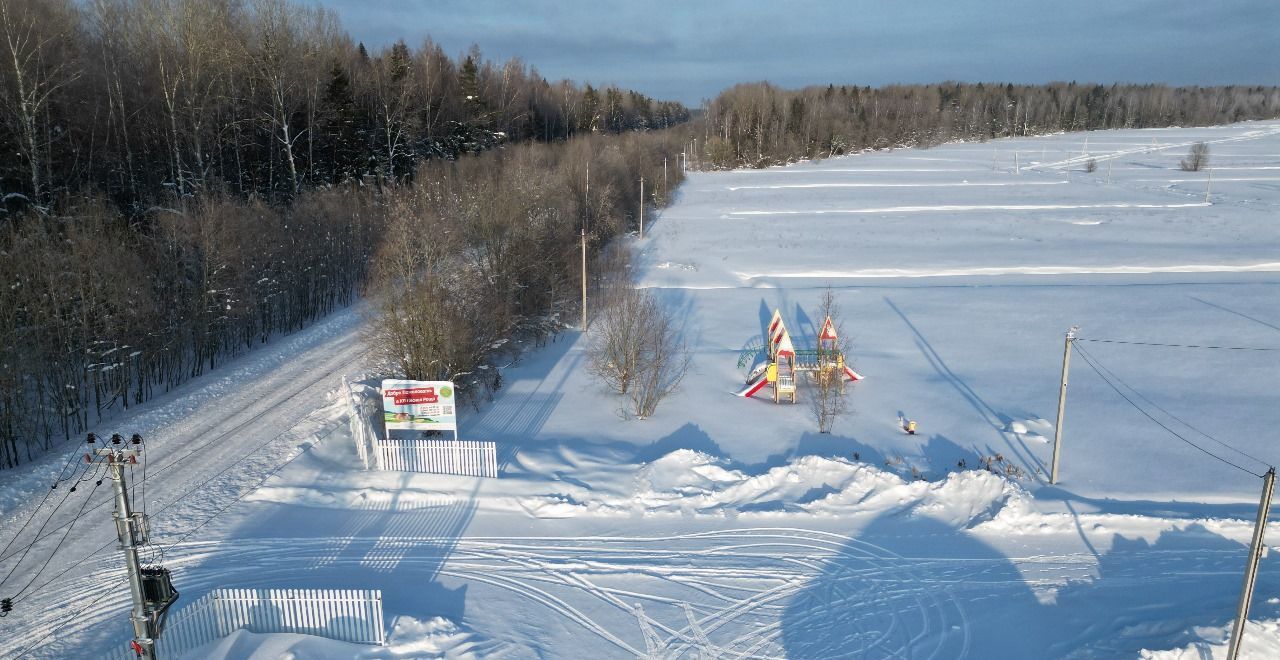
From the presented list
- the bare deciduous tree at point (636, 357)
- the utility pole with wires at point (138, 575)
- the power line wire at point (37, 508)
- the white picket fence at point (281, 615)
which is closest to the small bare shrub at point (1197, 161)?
the bare deciduous tree at point (636, 357)

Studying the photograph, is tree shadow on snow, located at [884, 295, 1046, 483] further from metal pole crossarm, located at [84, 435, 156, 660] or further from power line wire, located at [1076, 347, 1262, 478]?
metal pole crossarm, located at [84, 435, 156, 660]

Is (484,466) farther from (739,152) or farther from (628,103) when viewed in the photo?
(628,103)

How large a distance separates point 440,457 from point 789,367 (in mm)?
11415

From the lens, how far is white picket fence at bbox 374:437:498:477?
54.1 ft

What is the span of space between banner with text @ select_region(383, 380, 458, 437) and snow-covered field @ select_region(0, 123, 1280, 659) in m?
1.48

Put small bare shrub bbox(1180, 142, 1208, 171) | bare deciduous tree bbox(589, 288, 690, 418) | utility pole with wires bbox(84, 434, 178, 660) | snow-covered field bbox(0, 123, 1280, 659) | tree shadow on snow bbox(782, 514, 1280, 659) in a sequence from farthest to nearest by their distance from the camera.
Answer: small bare shrub bbox(1180, 142, 1208, 171)
bare deciduous tree bbox(589, 288, 690, 418)
snow-covered field bbox(0, 123, 1280, 659)
tree shadow on snow bbox(782, 514, 1280, 659)
utility pole with wires bbox(84, 434, 178, 660)

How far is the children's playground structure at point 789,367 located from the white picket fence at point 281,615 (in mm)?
13660

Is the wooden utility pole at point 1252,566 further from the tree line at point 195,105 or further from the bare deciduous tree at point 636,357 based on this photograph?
the tree line at point 195,105

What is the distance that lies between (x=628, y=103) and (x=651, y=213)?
66.2 metres

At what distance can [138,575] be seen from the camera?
828 cm

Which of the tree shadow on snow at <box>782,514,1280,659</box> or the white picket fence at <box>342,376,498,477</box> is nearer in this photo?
the tree shadow on snow at <box>782,514,1280,659</box>

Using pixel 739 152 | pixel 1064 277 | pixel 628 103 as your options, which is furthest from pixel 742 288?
pixel 628 103

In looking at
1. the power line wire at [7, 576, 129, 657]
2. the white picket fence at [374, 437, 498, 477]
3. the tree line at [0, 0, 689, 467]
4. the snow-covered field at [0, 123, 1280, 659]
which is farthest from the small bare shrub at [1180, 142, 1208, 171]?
the power line wire at [7, 576, 129, 657]

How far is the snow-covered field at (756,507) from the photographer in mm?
11336
